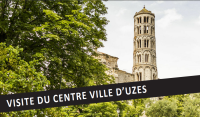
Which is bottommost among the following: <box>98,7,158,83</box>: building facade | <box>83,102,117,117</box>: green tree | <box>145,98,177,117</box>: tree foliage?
<box>83,102,117,117</box>: green tree

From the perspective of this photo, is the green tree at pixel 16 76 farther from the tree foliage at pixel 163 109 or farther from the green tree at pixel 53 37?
the tree foliage at pixel 163 109

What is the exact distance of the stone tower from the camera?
73938 mm

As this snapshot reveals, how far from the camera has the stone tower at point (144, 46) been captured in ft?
243

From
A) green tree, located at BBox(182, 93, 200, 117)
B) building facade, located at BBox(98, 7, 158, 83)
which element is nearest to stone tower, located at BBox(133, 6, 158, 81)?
building facade, located at BBox(98, 7, 158, 83)

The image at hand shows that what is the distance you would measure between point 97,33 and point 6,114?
25.2 feet

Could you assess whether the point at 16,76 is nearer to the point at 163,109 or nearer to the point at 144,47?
the point at 163,109

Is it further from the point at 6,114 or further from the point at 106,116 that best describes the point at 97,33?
the point at 106,116

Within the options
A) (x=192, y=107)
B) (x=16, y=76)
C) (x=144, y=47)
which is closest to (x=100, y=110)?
(x=16, y=76)

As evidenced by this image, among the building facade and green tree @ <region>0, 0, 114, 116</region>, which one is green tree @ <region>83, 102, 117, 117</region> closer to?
green tree @ <region>0, 0, 114, 116</region>

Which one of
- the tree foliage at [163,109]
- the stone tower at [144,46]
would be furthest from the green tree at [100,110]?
the stone tower at [144,46]

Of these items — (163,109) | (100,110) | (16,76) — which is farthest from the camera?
(163,109)

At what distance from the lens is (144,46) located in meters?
76.1

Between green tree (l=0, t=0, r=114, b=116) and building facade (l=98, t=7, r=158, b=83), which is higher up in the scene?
building facade (l=98, t=7, r=158, b=83)

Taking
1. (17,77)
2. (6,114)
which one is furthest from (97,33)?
(6,114)
